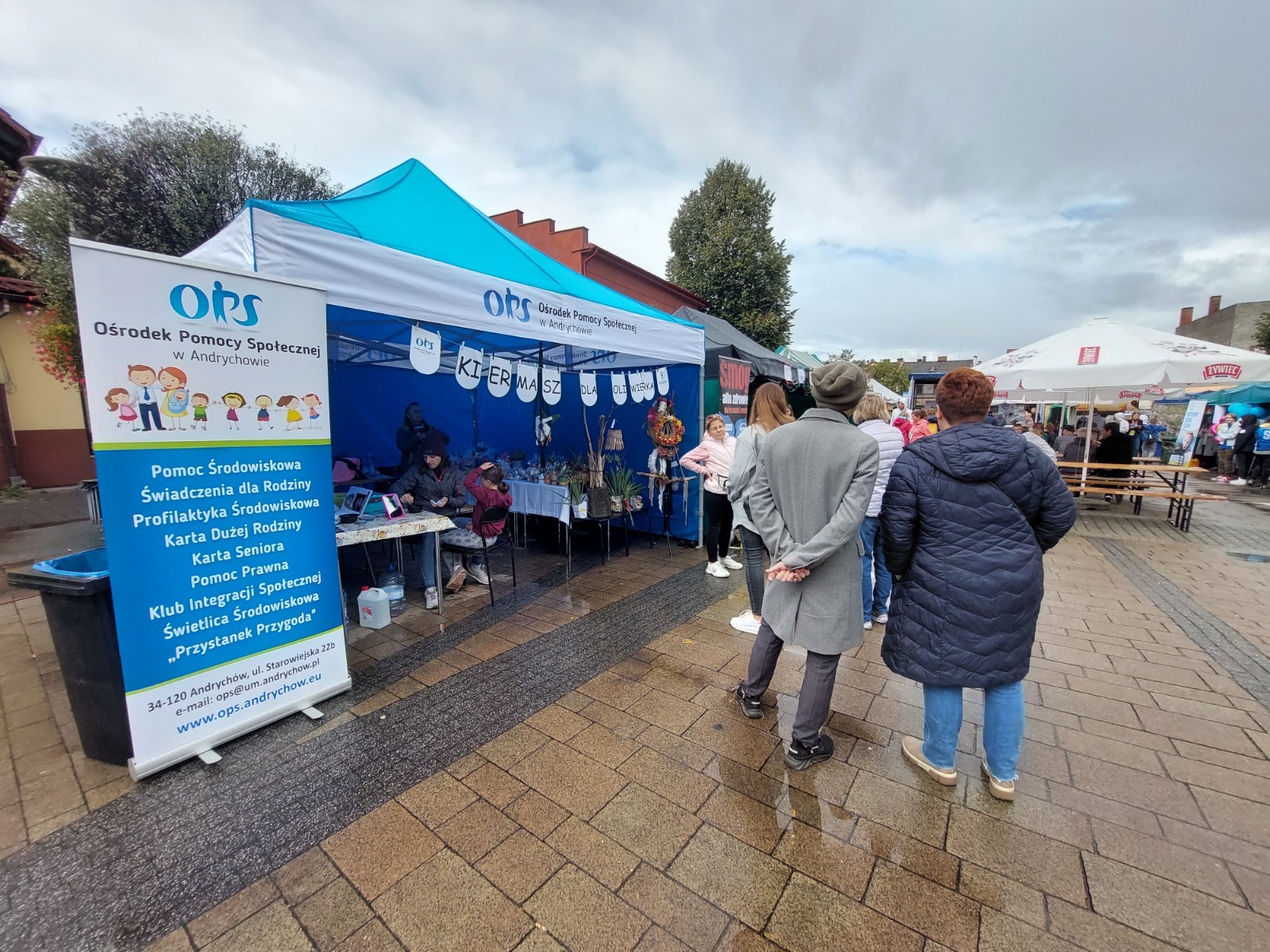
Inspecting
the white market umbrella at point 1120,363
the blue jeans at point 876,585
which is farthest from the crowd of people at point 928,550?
the white market umbrella at point 1120,363

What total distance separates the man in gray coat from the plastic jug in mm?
2937

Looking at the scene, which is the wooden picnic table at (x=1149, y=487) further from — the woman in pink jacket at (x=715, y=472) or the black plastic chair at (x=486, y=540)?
the black plastic chair at (x=486, y=540)

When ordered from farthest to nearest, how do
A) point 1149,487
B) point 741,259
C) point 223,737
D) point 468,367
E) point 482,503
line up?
point 741,259
point 1149,487
point 482,503
point 468,367
point 223,737

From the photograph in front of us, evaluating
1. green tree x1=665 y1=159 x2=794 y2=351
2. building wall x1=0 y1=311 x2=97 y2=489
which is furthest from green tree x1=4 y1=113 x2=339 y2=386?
green tree x1=665 y1=159 x2=794 y2=351

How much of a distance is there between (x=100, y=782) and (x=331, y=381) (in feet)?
19.6

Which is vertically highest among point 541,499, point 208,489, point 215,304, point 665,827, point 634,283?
point 634,283

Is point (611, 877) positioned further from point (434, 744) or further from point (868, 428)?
point (868, 428)

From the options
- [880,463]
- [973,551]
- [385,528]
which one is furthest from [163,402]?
[880,463]

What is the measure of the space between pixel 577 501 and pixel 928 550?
3.70 metres

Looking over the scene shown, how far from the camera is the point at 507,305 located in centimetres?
395

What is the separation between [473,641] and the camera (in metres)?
3.67

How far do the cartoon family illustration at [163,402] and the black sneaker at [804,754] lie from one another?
2935mm

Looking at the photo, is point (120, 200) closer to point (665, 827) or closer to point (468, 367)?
point (468, 367)

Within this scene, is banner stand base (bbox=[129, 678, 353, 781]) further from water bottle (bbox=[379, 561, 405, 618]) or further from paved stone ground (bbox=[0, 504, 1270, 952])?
water bottle (bbox=[379, 561, 405, 618])
